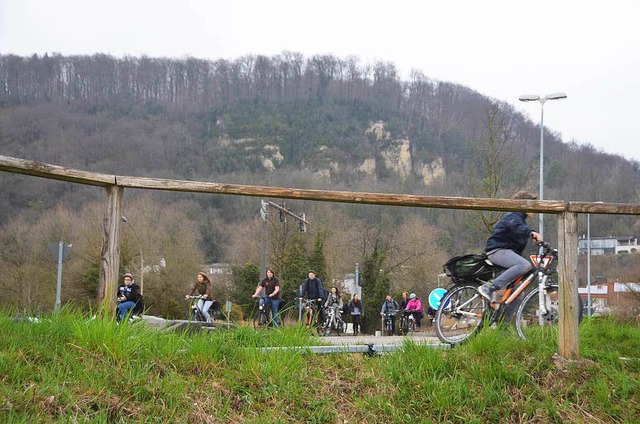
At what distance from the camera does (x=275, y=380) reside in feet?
17.4

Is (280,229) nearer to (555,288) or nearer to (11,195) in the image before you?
(11,195)

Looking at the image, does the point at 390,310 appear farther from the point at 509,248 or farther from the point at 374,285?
the point at 509,248

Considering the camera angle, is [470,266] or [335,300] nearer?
[470,266]

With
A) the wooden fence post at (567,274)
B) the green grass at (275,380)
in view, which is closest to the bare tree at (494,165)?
the wooden fence post at (567,274)

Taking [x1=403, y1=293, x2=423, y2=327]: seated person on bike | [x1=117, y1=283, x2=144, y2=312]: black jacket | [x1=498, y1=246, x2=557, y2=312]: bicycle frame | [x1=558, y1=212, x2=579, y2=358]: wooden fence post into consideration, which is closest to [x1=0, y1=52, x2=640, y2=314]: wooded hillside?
[x1=403, y1=293, x2=423, y2=327]: seated person on bike

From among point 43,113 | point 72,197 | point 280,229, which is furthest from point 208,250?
point 43,113

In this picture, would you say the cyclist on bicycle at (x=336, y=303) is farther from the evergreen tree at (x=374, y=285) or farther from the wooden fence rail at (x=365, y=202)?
the evergreen tree at (x=374, y=285)

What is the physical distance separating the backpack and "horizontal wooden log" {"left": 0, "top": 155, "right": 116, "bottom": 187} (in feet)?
12.2

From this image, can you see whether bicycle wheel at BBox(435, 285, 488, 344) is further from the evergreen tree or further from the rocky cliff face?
the rocky cliff face

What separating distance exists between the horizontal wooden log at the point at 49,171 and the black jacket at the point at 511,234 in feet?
13.2

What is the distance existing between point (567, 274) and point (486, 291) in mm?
1489

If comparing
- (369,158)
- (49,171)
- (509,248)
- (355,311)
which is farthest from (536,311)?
(369,158)

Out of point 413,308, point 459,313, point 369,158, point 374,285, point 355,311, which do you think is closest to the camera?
point 459,313

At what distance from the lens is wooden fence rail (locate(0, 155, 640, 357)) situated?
6.02 m
